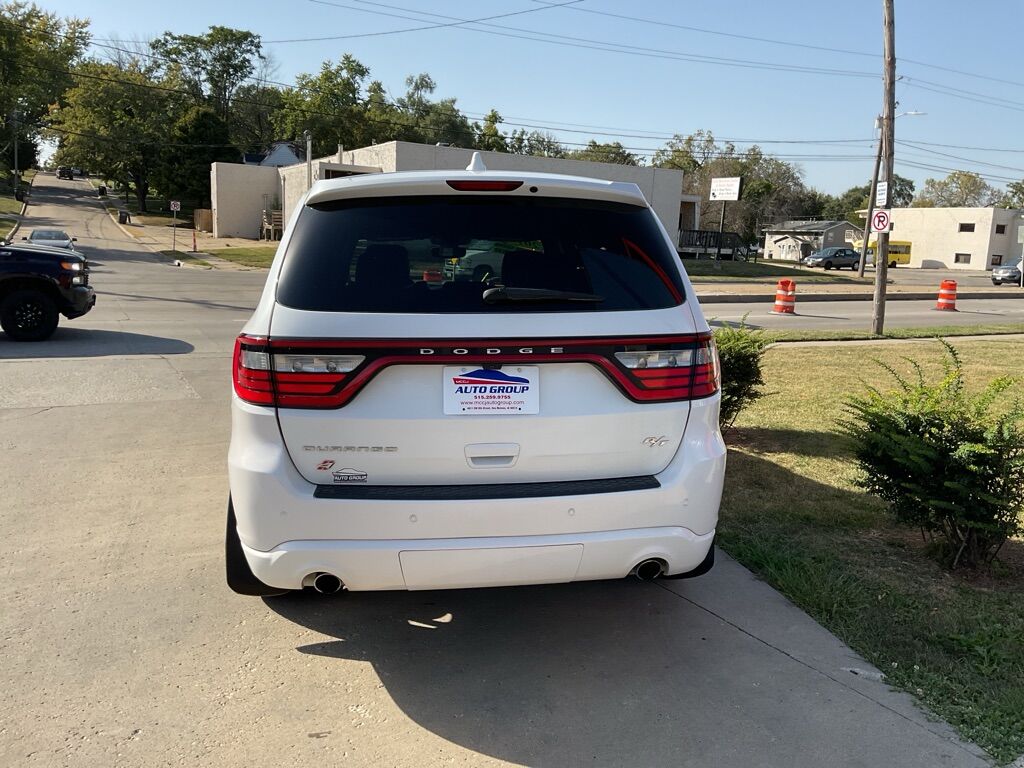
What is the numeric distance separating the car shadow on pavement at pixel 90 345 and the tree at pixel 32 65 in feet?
185

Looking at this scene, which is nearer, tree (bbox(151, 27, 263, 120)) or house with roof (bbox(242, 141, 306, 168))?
house with roof (bbox(242, 141, 306, 168))

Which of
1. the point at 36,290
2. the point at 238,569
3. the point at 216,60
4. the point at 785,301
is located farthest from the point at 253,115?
the point at 238,569

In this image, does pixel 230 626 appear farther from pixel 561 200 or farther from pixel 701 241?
pixel 701 241

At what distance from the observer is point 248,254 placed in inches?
1594

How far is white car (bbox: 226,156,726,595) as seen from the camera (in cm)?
285

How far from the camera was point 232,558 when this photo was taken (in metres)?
3.33

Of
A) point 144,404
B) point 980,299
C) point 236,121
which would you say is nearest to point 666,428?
point 144,404

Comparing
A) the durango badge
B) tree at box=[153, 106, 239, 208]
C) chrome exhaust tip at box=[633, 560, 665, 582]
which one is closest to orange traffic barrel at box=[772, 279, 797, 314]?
chrome exhaust tip at box=[633, 560, 665, 582]

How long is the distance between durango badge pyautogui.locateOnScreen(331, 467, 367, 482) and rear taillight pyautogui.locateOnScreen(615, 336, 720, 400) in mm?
1051

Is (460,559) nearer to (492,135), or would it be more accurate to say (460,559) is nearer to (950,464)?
(950,464)

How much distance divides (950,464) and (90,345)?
11.1 metres

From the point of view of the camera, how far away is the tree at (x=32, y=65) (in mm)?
61188

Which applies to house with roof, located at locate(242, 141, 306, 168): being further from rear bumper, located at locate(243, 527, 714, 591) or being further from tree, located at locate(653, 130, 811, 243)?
rear bumper, located at locate(243, 527, 714, 591)

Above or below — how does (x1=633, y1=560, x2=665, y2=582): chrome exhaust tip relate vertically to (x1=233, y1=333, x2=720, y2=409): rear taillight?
below
